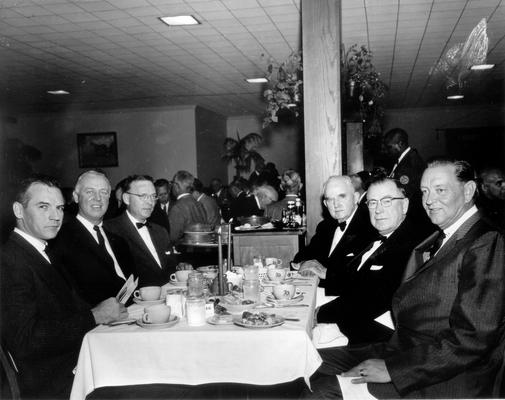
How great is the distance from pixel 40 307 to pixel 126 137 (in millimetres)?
10330

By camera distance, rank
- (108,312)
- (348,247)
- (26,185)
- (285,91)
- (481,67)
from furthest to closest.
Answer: (481,67) → (285,91) → (348,247) → (26,185) → (108,312)

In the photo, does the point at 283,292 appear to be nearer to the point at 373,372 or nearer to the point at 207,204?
the point at 373,372

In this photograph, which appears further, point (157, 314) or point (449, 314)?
point (157, 314)

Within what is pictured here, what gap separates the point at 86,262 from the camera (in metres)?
2.90

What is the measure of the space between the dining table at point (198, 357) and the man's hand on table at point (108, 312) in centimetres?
15

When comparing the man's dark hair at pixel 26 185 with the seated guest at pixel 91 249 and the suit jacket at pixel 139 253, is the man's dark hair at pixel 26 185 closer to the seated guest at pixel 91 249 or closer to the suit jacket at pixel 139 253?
the seated guest at pixel 91 249

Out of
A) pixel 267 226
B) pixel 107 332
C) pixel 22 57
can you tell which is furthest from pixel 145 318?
pixel 22 57

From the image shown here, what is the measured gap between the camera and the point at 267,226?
18.1ft

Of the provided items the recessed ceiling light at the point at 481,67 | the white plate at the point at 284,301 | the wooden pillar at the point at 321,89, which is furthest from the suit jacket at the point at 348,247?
the recessed ceiling light at the point at 481,67

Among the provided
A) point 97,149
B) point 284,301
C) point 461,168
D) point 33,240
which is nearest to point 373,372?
point 284,301

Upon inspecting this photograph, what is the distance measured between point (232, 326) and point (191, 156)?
985 cm

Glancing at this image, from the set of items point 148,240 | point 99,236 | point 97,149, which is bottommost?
point 148,240

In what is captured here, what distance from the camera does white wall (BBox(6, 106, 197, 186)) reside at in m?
11.8

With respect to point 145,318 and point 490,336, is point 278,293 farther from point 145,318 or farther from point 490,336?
point 490,336
